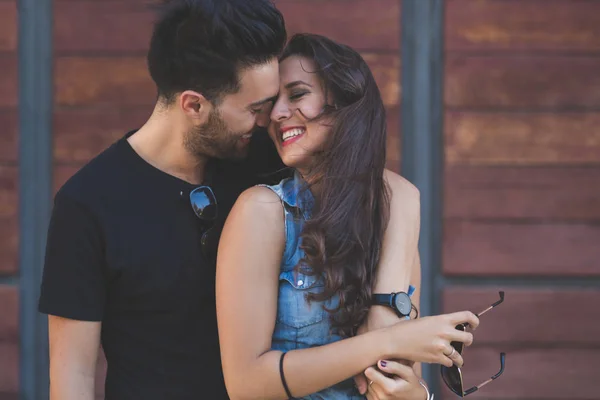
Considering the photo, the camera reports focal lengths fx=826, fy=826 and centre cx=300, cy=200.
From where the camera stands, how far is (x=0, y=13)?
3660mm

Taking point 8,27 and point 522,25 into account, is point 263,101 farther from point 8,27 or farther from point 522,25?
point 8,27

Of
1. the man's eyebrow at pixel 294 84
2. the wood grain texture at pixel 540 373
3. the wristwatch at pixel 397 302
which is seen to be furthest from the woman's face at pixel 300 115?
the wood grain texture at pixel 540 373

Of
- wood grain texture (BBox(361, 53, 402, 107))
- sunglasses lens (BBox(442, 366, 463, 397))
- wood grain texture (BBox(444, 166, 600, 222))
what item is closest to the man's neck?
sunglasses lens (BBox(442, 366, 463, 397))

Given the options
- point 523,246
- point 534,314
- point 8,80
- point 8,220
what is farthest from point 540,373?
point 8,80

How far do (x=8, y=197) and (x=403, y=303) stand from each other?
2333 mm

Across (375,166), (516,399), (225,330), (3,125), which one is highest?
(3,125)

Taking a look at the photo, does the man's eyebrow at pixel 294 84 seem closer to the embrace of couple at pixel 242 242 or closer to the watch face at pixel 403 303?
the embrace of couple at pixel 242 242

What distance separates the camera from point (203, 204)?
6.94ft

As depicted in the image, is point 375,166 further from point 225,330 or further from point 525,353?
point 525,353

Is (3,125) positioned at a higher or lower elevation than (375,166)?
higher

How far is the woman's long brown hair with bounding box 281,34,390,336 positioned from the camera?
194cm

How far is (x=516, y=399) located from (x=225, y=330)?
7.21ft

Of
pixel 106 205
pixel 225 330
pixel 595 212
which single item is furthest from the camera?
pixel 595 212

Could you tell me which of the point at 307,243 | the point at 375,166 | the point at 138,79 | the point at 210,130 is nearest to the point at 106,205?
the point at 210,130
